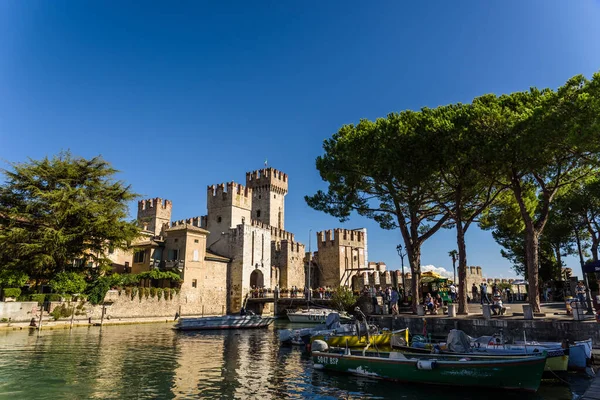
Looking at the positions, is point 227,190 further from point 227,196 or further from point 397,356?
point 397,356

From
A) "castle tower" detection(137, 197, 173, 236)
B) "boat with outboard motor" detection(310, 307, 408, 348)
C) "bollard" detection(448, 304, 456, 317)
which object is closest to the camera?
"boat with outboard motor" detection(310, 307, 408, 348)

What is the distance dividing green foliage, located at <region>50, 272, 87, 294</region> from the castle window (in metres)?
9.62

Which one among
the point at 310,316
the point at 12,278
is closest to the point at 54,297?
the point at 12,278

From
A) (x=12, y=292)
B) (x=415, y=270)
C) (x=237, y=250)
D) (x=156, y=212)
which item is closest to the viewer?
(x=415, y=270)

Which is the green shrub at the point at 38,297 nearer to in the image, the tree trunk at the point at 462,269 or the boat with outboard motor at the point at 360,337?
the boat with outboard motor at the point at 360,337

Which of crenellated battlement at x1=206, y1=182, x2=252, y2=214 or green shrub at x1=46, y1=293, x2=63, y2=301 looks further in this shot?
crenellated battlement at x1=206, y1=182, x2=252, y2=214

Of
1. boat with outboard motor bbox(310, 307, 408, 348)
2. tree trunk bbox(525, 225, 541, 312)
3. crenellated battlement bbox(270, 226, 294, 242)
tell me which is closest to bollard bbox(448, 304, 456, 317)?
tree trunk bbox(525, 225, 541, 312)

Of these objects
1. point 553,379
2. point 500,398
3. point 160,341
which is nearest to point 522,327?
point 553,379

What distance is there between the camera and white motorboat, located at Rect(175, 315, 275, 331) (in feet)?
77.5

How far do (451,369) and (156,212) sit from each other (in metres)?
44.5

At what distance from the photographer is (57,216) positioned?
83.7 feet

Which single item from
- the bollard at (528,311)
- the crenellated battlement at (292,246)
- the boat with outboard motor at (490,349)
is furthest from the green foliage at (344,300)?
the boat with outboard motor at (490,349)

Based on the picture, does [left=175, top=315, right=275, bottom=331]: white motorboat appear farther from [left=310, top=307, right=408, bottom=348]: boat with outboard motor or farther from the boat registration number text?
the boat registration number text

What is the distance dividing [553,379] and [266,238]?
111 ft
